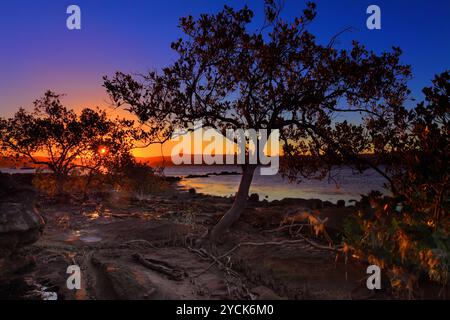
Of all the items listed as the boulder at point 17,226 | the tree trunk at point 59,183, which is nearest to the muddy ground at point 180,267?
the boulder at point 17,226

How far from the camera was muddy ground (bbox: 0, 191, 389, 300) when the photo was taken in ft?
24.6

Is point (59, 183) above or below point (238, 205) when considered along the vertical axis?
below

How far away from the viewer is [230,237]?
12.8m

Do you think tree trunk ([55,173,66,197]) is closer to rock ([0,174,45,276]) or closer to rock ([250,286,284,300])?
rock ([0,174,45,276])

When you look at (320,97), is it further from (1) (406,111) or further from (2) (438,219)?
(2) (438,219)

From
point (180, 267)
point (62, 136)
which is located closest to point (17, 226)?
point (180, 267)

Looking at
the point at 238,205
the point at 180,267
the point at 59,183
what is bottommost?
the point at 180,267

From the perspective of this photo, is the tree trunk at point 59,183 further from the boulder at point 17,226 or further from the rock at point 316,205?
the boulder at point 17,226

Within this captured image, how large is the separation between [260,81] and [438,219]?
6.49 metres

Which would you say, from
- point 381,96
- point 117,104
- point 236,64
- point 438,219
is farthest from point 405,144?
point 117,104

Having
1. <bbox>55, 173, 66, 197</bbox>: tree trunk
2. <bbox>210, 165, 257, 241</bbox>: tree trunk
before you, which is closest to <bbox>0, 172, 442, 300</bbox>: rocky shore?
<bbox>210, 165, 257, 241</bbox>: tree trunk

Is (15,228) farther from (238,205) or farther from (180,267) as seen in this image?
(238,205)

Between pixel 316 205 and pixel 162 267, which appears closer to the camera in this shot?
pixel 162 267

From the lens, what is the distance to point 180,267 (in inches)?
371
